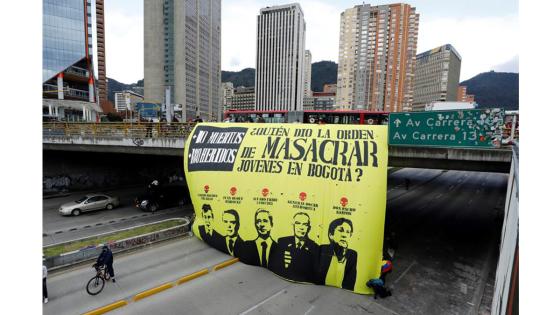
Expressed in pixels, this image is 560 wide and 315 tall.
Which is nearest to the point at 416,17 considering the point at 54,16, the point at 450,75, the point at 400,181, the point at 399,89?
the point at 399,89

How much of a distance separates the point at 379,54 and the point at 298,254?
423 ft

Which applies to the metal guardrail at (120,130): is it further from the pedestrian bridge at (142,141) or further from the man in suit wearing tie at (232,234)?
the man in suit wearing tie at (232,234)

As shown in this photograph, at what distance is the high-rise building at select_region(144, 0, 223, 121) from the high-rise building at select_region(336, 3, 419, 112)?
246 feet

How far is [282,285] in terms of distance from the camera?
40.4 feet

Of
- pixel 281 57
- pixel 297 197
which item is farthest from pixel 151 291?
pixel 281 57

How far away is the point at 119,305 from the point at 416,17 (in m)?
145

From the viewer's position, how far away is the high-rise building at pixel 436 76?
6299 inches

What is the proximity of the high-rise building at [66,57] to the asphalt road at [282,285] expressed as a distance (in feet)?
230

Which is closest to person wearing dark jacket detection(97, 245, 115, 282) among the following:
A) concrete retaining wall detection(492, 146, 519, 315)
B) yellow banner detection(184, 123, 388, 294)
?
yellow banner detection(184, 123, 388, 294)

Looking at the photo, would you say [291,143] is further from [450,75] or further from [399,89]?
[450,75]

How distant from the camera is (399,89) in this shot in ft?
405

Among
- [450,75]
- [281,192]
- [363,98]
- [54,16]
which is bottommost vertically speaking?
[281,192]

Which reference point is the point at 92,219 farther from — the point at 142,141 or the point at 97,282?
the point at 97,282

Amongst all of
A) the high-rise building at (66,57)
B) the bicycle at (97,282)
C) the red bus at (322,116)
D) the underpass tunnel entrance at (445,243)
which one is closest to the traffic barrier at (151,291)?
the bicycle at (97,282)
